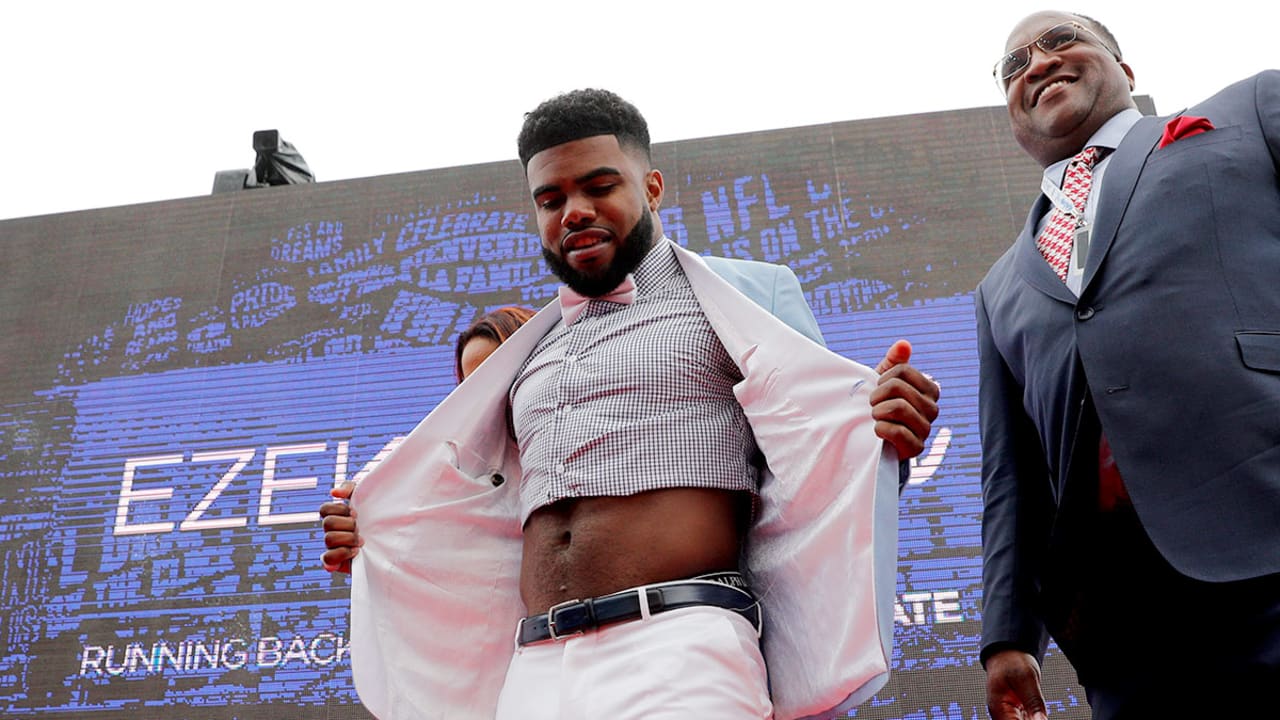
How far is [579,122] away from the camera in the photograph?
1.72 m

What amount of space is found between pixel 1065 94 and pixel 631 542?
1.06 meters

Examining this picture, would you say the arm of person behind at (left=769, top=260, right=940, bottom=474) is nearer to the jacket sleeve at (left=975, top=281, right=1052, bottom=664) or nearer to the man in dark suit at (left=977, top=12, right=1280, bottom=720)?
the man in dark suit at (left=977, top=12, right=1280, bottom=720)

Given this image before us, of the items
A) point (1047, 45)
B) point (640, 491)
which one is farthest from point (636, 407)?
point (1047, 45)

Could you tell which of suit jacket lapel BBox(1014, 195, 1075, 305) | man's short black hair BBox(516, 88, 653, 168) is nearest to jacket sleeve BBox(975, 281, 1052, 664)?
suit jacket lapel BBox(1014, 195, 1075, 305)

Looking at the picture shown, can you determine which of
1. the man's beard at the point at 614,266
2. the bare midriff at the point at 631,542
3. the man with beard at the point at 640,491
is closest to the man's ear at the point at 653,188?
the man with beard at the point at 640,491

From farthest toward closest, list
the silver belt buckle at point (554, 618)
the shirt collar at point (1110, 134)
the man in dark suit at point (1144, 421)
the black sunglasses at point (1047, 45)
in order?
the black sunglasses at point (1047, 45)
the shirt collar at point (1110, 134)
the silver belt buckle at point (554, 618)
the man in dark suit at point (1144, 421)

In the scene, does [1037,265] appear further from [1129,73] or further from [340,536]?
[340,536]

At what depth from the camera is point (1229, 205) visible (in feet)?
4.26

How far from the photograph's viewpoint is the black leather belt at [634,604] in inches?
52.8

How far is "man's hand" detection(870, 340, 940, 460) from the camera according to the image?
4.14 ft

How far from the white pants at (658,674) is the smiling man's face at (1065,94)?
0.99 meters

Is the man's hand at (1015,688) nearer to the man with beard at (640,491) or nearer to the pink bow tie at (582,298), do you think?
the man with beard at (640,491)

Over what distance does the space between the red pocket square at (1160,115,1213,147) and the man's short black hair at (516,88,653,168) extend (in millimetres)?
827

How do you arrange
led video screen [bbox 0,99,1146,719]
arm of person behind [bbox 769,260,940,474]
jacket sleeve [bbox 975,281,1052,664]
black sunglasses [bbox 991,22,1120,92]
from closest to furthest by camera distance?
arm of person behind [bbox 769,260,940,474] < jacket sleeve [bbox 975,281,1052,664] < black sunglasses [bbox 991,22,1120,92] < led video screen [bbox 0,99,1146,719]
